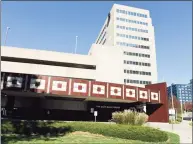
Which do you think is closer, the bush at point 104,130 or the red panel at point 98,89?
the bush at point 104,130

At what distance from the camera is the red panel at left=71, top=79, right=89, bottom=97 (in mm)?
32969

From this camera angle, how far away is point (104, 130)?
1764 cm

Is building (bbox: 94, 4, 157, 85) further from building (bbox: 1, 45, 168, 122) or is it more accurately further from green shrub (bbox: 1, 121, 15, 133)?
green shrub (bbox: 1, 121, 15, 133)

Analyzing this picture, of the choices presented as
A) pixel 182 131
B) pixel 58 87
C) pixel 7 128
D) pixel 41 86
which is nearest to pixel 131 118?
pixel 182 131

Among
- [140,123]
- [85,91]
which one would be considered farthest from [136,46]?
[140,123]

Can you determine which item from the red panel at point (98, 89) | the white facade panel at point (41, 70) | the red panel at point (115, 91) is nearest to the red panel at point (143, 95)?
the red panel at point (115, 91)

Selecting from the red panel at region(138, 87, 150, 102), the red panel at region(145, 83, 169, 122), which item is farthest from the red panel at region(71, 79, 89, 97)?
the red panel at region(145, 83, 169, 122)

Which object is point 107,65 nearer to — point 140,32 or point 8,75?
point 8,75

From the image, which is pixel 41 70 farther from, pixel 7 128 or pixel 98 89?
pixel 7 128

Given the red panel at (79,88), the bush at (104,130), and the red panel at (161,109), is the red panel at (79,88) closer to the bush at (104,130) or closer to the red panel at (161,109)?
the red panel at (161,109)

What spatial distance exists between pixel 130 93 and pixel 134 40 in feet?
203

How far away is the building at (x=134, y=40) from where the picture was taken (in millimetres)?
88688

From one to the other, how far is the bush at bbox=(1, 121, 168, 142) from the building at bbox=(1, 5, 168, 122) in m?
14.1

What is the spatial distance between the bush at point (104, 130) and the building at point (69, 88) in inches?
555
